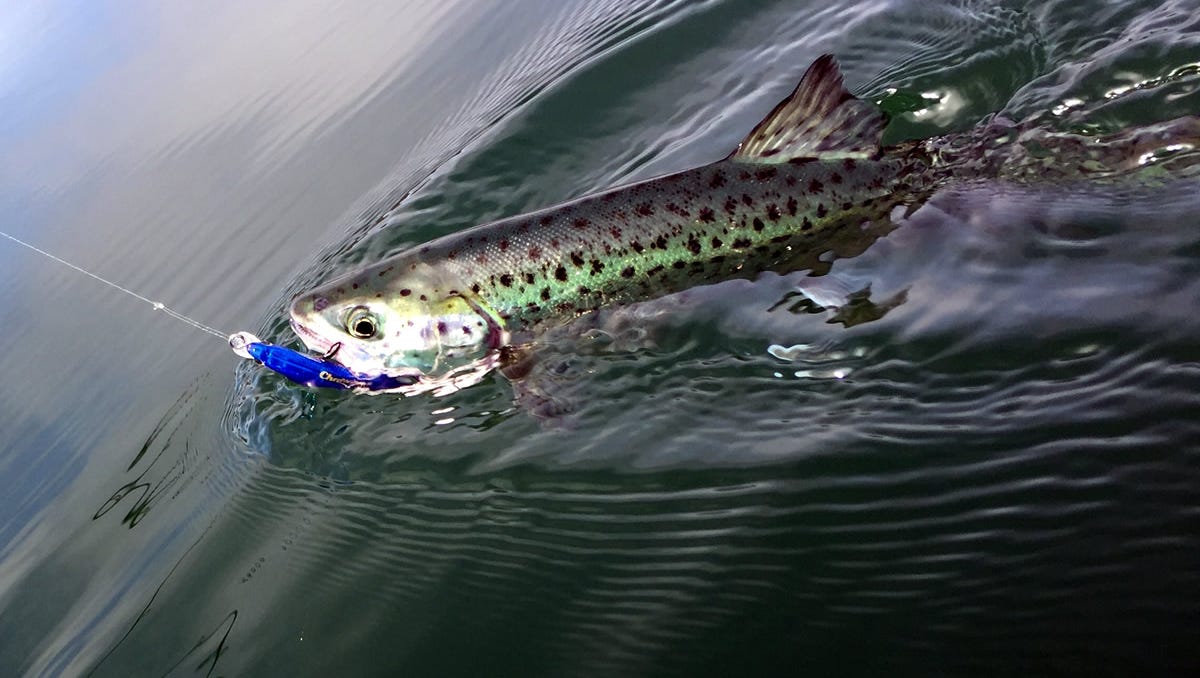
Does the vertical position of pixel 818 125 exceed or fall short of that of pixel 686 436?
it exceeds it

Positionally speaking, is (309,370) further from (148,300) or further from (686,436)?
(148,300)

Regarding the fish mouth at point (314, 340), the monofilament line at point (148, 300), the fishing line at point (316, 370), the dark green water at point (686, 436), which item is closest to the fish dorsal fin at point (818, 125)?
the dark green water at point (686, 436)

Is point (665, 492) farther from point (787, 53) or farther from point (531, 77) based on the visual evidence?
point (531, 77)

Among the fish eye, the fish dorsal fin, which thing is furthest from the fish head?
the fish dorsal fin

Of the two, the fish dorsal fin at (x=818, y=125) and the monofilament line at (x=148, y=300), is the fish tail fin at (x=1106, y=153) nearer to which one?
the fish dorsal fin at (x=818, y=125)

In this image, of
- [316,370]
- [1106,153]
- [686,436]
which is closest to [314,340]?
[316,370]

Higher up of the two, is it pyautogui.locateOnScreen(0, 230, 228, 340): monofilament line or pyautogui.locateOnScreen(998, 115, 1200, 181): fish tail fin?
pyautogui.locateOnScreen(0, 230, 228, 340): monofilament line

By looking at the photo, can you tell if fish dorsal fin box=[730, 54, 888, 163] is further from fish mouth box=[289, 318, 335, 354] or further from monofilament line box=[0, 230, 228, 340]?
monofilament line box=[0, 230, 228, 340]

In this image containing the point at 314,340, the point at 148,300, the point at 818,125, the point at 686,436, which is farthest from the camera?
the point at 148,300
